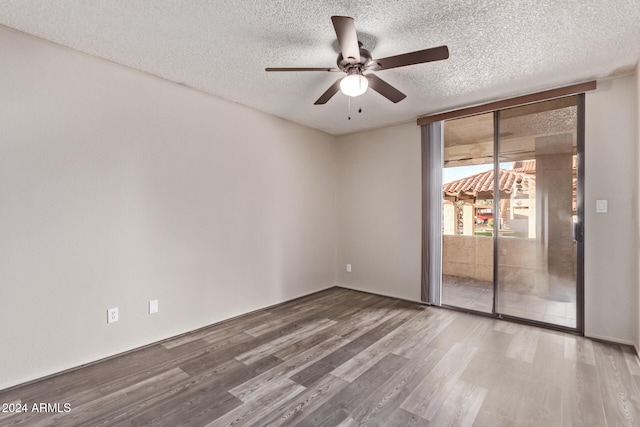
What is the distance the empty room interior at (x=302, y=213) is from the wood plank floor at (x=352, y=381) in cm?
2

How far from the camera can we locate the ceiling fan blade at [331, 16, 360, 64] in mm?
1709

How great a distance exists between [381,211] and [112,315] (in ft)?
11.3

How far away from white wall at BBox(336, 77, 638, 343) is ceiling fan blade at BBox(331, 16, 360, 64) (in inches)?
91.6

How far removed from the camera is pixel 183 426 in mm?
1791

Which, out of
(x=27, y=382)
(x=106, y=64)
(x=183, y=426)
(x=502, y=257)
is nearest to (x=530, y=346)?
(x=502, y=257)

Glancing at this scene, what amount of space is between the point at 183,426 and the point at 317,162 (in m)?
3.67

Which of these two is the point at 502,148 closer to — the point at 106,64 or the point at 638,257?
the point at 638,257

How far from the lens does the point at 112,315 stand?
2.60 meters

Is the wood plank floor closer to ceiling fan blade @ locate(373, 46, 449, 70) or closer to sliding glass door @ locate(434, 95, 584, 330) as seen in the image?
sliding glass door @ locate(434, 95, 584, 330)

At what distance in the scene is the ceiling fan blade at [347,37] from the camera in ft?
5.61

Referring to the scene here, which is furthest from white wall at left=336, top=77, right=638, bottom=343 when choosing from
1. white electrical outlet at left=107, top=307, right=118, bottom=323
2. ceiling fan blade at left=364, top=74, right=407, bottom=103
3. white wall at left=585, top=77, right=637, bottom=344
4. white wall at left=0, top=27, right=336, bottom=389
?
white electrical outlet at left=107, top=307, right=118, bottom=323

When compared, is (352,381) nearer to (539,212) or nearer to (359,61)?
(359,61)

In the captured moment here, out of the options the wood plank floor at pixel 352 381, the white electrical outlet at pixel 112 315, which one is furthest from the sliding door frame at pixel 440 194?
the white electrical outlet at pixel 112 315

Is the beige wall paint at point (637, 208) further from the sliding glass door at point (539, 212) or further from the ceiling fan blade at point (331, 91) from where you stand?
the ceiling fan blade at point (331, 91)
